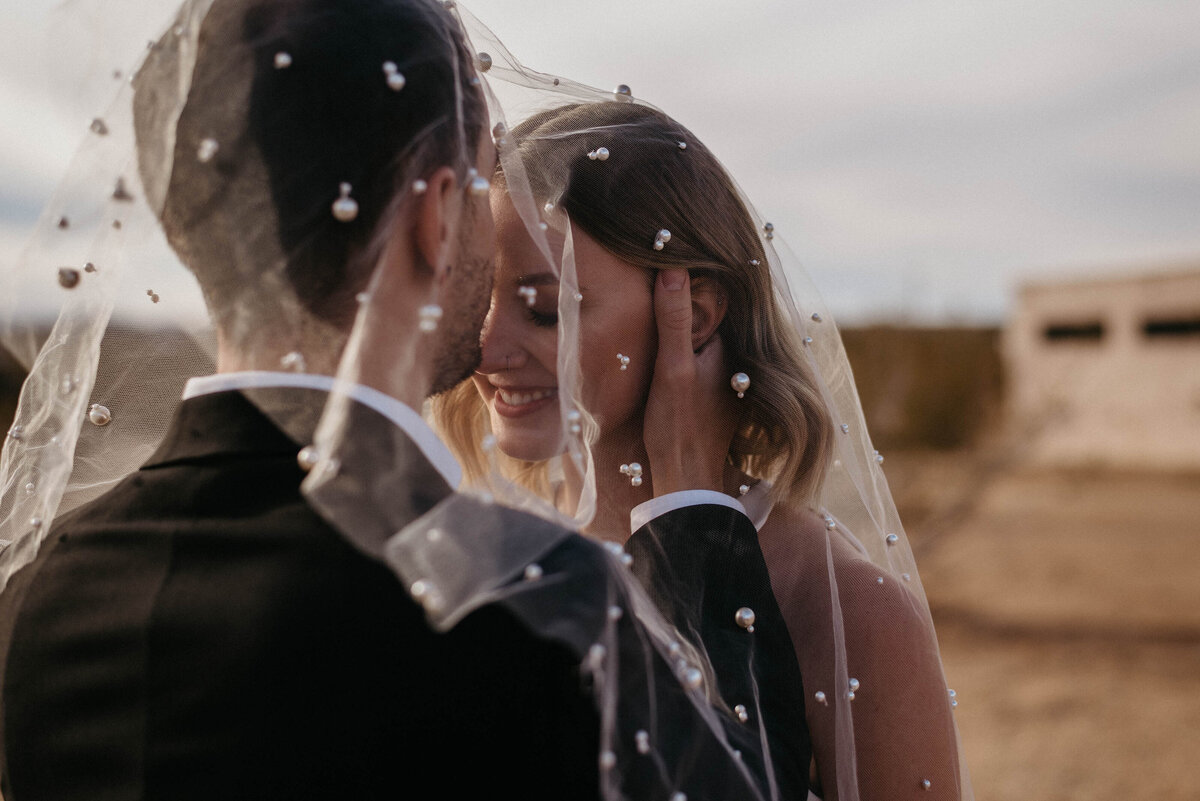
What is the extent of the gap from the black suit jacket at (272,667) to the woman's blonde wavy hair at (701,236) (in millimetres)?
1035

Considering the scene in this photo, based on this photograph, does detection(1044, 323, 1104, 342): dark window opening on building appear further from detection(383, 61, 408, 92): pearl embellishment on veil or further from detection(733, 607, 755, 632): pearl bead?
detection(383, 61, 408, 92): pearl embellishment on veil

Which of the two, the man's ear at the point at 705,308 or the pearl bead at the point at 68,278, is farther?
the man's ear at the point at 705,308

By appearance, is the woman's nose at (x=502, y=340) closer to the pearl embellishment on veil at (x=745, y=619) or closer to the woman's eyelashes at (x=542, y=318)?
the woman's eyelashes at (x=542, y=318)

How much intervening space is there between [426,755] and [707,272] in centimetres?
149

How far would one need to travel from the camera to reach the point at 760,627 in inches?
60.6

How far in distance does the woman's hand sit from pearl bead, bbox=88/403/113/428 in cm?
110

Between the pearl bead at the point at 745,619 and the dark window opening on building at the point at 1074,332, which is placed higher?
the pearl bead at the point at 745,619

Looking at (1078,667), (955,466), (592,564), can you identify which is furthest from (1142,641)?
(592,564)

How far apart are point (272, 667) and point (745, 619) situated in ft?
2.72

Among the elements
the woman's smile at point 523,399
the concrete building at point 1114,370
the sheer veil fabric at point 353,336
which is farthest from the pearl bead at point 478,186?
the concrete building at point 1114,370

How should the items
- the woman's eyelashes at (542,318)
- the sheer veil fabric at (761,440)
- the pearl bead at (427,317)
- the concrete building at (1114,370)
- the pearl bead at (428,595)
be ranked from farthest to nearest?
the concrete building at (1114,370) → the woman's eyelashes at (542,318) → the sheer veil fabric at (761,440) → the pearl bead at (427,317) → the pearl bead at (428,595)

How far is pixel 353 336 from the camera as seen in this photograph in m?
1.12

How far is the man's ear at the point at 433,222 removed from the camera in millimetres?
1196

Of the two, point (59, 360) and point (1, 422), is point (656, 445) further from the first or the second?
point (1, 422)
